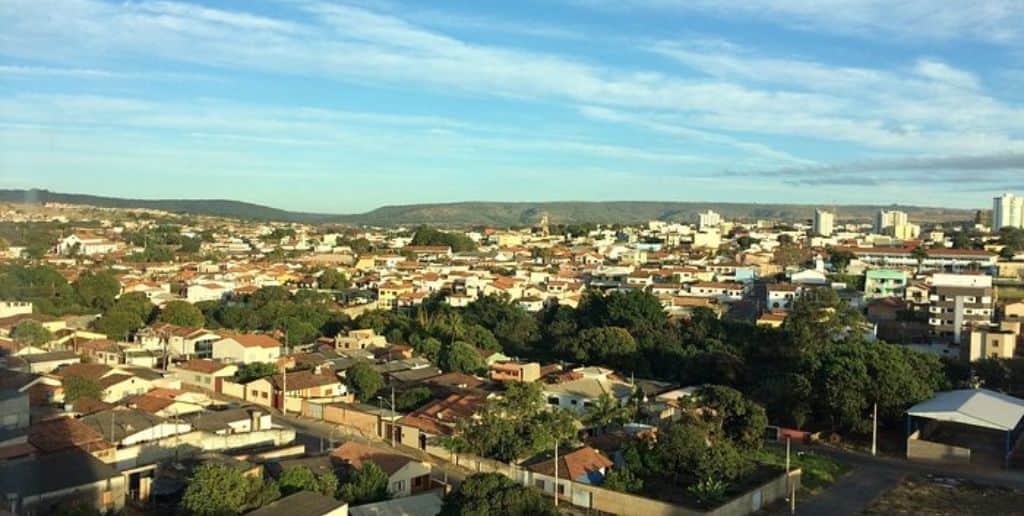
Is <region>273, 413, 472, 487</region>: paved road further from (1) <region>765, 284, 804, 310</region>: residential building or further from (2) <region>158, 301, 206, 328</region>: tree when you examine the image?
(1) <region>765, 284, 804, 310</region>: residential building

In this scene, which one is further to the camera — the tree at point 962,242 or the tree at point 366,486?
the tree at point 962,242

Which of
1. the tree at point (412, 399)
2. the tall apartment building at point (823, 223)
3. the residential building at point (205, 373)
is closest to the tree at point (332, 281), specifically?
the residential building at point (205, 373)

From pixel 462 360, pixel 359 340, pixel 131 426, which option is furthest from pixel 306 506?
pixel 359 340

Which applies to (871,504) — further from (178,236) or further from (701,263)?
(178,236)

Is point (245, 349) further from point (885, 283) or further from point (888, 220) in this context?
point (888, 220)

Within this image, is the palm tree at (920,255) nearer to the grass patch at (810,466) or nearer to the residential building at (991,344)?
the residential building at (991,344)

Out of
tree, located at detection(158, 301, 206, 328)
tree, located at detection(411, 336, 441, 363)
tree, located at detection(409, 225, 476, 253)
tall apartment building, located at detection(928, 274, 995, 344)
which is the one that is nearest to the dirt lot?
tree, located at detection(411, 336, 441, 363)

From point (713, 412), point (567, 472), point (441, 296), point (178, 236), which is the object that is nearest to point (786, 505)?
point (713, 412)
